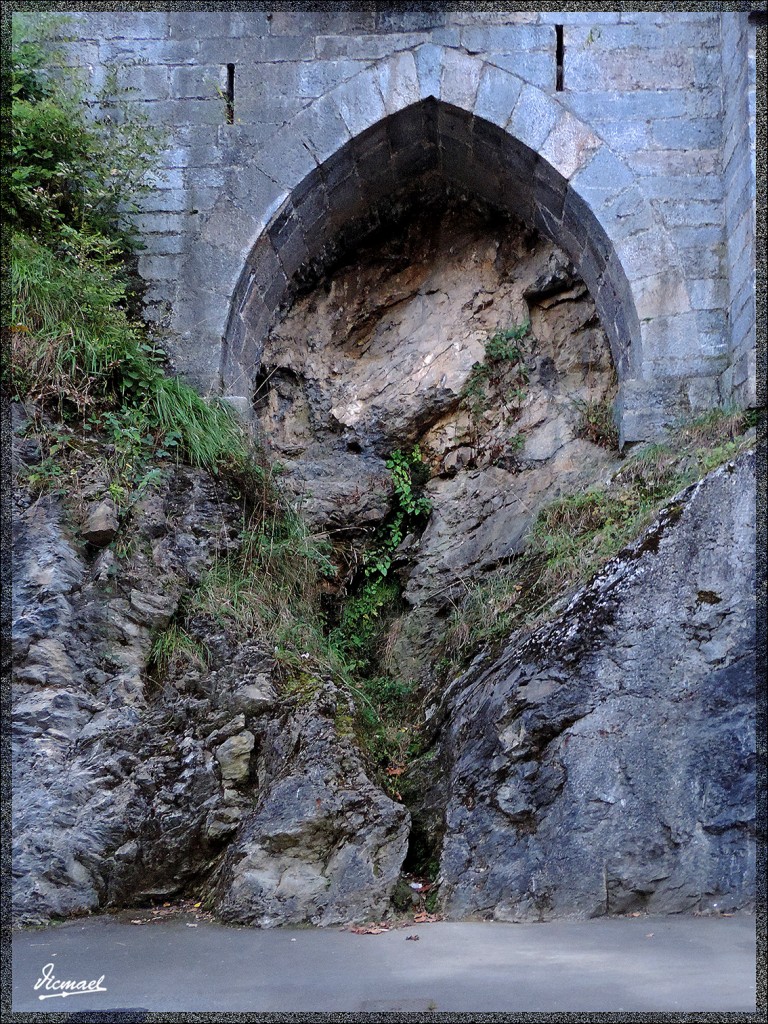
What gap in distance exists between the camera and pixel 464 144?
6129mm

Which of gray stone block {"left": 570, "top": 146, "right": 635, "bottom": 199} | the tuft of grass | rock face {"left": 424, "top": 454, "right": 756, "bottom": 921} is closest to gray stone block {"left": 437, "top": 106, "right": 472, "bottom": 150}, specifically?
gray stone block {"left": 570, "top": 146, "right": 635, "bottom": 199}

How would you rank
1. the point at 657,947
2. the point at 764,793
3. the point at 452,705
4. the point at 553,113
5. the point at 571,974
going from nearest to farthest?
the point at 571,974, the point at 657,947, the point at 764,793, the point at 452,705, the point at 553,113

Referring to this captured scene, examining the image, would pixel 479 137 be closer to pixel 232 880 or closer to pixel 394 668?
pixel 394 668

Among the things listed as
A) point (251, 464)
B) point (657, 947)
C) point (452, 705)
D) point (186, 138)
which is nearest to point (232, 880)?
point (452, 705)

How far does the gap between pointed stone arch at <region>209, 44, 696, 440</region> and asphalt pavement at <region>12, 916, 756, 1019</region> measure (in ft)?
9.63

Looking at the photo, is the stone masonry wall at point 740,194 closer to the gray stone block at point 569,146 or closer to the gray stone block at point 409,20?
the gray stone block at point 569,146

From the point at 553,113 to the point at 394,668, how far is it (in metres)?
3.57

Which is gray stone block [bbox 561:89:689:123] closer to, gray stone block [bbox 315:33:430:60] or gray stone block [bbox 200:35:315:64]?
gray stone block [bbox 315:33:430:60]

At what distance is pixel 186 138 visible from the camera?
6.06 meters

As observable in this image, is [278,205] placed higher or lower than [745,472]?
higher

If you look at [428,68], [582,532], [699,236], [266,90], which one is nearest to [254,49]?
[266,90]

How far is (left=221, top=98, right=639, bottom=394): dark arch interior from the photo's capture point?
5867 millimetres

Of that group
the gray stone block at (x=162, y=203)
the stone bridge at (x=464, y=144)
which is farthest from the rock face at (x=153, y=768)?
the gray stone block at (x=162, y=203)

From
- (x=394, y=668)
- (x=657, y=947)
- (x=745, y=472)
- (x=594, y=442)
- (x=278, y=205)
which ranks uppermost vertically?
(x=278, y=205)
